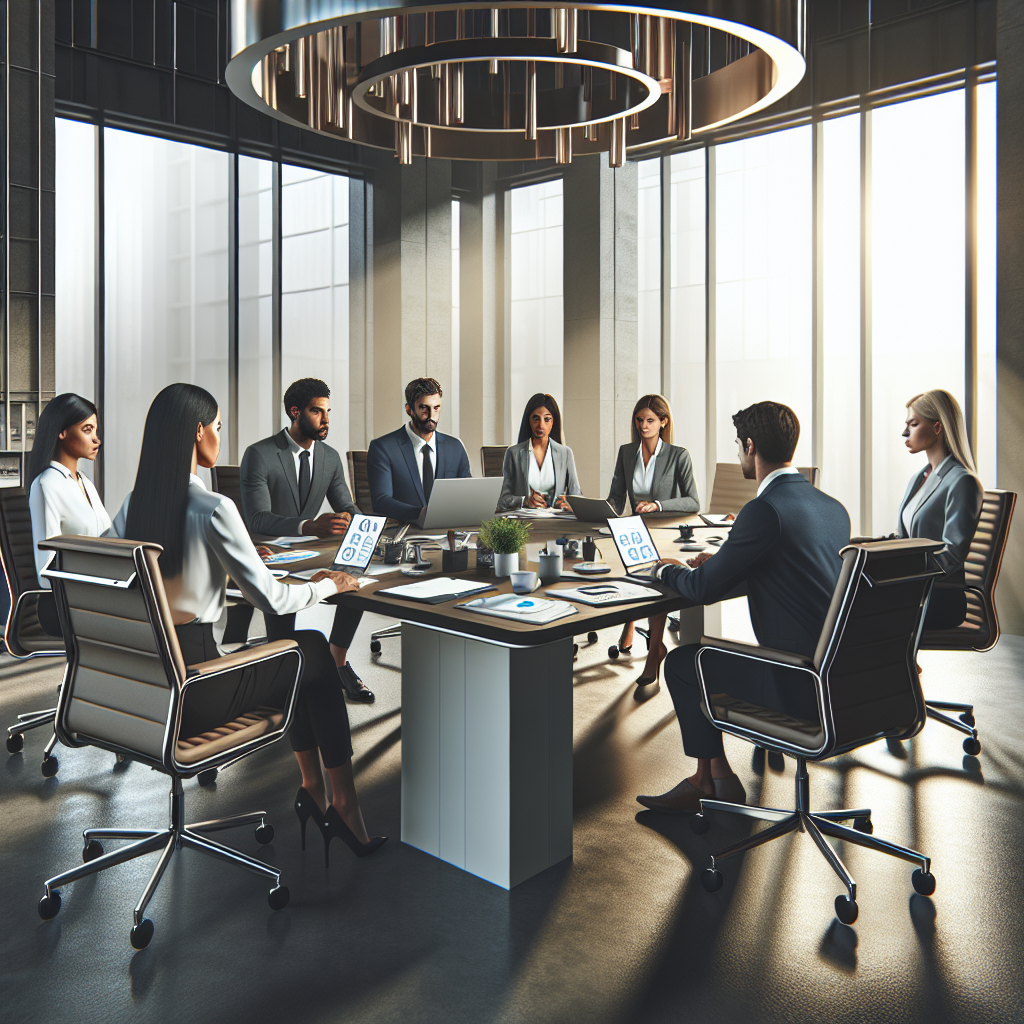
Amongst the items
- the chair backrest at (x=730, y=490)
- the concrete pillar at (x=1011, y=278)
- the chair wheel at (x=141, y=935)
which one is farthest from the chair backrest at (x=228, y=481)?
the concrete pillar at (x=1011, y=278)

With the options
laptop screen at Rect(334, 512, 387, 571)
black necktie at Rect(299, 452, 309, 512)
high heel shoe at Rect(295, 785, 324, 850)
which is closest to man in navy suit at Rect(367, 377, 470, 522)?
black necktie at Rect(299, 452, 309, 512)

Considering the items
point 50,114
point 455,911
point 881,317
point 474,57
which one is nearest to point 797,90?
point 881,317

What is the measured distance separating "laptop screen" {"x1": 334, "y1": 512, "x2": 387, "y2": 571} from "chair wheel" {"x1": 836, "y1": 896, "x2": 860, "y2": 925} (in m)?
2.03

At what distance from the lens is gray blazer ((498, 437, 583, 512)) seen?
6.31 m

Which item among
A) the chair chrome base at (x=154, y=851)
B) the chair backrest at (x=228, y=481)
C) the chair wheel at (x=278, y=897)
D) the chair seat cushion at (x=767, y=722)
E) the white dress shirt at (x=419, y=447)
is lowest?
the chair wheel at (x=278, y=897)

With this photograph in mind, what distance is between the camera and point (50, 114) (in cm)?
655

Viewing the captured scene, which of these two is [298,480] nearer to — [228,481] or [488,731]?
[228,481]

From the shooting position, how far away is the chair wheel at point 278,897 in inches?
106

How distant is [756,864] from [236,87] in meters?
3.45

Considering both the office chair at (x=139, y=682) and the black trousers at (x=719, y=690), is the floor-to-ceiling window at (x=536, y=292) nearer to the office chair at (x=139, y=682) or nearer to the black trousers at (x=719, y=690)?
the black trousers at (x=719, y=690)

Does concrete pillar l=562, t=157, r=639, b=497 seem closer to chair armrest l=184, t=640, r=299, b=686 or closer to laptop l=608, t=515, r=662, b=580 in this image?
laptop l=608, t=515, r=662, b=580

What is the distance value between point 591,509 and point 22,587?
2827 millimetres

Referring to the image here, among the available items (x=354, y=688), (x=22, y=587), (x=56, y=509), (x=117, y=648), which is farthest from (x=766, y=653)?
(x=22, y=587)

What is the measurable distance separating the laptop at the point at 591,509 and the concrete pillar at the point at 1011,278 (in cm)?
307
